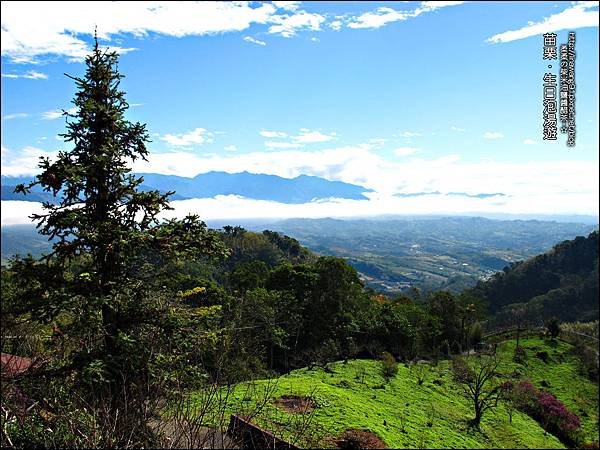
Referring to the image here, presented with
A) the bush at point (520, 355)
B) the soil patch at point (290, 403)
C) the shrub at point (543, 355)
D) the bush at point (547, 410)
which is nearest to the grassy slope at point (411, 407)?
the soil patch at point (290, 403)

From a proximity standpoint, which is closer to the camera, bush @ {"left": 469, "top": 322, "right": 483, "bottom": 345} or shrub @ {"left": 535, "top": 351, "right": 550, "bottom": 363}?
shrub @ {"left": 535, "top": 351, "right": 550, "bottom": 363}

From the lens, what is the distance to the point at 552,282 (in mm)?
88562

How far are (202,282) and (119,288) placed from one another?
2563 centimetres

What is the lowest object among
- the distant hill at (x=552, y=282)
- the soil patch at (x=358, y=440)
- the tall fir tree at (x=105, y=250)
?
the distant hill at (x=552, y=282)

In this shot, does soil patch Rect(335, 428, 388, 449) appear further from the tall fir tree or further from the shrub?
the shrub

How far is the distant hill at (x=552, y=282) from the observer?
75031 mm

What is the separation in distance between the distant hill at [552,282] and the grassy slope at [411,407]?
4836 centimetres

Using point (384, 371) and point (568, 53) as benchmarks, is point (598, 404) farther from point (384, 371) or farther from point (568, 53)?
point (568, 53)

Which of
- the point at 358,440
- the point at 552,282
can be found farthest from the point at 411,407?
the point at 552,282

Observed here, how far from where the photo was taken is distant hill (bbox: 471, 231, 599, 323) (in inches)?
2954

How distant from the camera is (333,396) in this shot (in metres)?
18.3

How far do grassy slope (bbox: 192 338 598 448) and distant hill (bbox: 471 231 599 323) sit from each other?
4836 cm

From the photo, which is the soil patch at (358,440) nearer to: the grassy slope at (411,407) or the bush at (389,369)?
the grassy slope at (411,407)

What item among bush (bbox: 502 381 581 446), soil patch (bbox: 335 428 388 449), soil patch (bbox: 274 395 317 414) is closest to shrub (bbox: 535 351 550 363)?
bush (bbox: 502 381 581 446)
